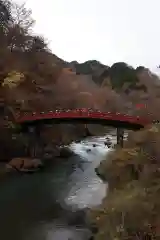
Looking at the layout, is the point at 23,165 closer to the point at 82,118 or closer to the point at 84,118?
the point at 82,118

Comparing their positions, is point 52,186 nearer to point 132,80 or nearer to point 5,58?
point 5,58

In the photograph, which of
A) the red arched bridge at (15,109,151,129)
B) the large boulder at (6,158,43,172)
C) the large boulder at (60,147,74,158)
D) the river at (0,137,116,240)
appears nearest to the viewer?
the river at (0,137,116,240)

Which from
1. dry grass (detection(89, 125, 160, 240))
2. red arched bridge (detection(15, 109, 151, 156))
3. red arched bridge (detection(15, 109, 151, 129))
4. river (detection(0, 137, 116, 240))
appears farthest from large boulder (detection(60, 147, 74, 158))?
dry grass (detection(89, 125, 160, 240))

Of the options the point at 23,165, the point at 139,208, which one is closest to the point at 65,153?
the point at 23,165

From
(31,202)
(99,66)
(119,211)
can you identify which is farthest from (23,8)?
(99,66)

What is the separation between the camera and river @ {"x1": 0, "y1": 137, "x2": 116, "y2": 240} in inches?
555

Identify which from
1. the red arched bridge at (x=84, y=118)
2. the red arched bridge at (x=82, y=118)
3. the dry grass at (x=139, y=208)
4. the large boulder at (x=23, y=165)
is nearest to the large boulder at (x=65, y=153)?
the red arched bridge at (x=82, y=118)

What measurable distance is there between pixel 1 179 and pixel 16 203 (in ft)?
14.2

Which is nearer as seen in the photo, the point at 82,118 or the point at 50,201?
the point at 50,201

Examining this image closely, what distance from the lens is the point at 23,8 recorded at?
119ft

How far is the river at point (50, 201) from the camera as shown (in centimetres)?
1411

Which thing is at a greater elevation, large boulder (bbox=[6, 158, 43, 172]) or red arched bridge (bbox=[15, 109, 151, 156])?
red arched bridge (bbox=[15, 109, 151, 156])

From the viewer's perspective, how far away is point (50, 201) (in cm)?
1819

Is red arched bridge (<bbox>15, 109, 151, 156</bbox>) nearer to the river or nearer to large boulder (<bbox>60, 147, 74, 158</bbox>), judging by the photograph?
large boulder (<bbox>60, 147, 74, 158</bbox>)
